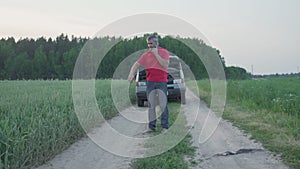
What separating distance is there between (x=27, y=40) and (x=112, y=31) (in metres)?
84.5

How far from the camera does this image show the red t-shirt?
7.81m

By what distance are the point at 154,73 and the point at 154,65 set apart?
21 cm

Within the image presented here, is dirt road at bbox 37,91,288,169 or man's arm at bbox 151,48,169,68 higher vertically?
man's arm at bbox 151,48,169,68

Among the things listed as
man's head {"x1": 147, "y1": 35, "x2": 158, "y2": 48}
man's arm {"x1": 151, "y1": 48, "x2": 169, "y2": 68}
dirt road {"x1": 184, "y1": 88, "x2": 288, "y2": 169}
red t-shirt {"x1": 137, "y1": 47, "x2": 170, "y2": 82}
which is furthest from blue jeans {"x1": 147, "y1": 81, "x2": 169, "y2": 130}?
man's head {"x1": 147, "y1": 35, "x2": 158, "y2": 48}

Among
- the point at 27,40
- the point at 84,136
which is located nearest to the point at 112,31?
the point at 84,136

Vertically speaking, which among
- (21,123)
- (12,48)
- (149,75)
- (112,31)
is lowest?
(21,123)

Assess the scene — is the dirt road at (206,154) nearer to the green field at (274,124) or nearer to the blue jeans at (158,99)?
the green field at (274,124)

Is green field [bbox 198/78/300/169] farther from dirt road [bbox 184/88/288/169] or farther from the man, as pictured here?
the man

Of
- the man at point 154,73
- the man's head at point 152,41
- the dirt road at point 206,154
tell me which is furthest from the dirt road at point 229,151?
the man's head at point 152,41

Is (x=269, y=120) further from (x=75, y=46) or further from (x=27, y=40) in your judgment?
(x=27, y=40)

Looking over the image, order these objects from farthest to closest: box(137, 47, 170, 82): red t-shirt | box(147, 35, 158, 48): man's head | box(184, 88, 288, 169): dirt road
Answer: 1. box(137, 47, 170, 82): red t-shirt
2. box(147, 35, 158, 48): man's head
3. box(184, 88, 288, 169): dirt road

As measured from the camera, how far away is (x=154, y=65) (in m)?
7.90

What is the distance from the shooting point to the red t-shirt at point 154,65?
781 centimetres

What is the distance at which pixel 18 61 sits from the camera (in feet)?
245
